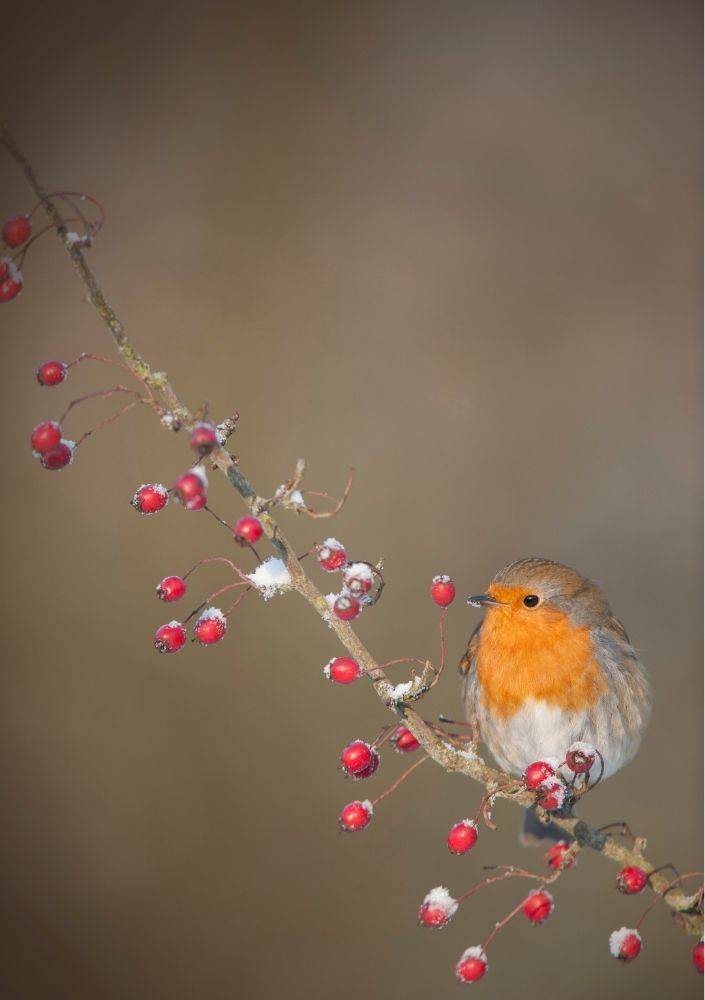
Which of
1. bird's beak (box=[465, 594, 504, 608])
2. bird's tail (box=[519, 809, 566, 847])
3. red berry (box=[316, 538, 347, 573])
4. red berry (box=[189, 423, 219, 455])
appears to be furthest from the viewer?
bird's tail (box=[519, 809, 566, 847])

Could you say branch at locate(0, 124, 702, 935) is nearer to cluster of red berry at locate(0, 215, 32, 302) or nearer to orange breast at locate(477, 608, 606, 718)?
cluster of red berry at locate(0, 215, 32, 302)

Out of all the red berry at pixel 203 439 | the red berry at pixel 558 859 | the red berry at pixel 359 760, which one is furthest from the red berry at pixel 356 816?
the red berry at pixel 203 439

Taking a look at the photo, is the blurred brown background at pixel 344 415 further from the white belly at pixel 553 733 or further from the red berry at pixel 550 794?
the red berry at pixel 550 794

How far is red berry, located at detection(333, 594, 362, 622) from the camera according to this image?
1270 mm

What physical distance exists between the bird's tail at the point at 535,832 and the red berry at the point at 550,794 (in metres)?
1.38

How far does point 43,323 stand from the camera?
485cm

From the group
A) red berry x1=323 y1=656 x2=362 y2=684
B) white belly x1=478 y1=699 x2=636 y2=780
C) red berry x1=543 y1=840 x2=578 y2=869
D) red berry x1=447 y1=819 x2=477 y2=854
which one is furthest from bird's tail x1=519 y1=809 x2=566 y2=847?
red berry x1=323 y1=656 x2=362 y2=684

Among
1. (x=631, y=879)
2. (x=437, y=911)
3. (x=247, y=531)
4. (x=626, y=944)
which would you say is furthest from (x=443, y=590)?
(x=626, y=944)

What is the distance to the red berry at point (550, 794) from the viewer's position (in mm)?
1485

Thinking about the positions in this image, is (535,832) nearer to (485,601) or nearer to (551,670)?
(551,670)

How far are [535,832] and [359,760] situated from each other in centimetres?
171

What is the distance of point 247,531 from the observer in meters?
1.16

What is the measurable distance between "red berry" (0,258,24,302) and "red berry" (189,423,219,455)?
0.32 metres

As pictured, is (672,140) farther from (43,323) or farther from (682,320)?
(43,323)
